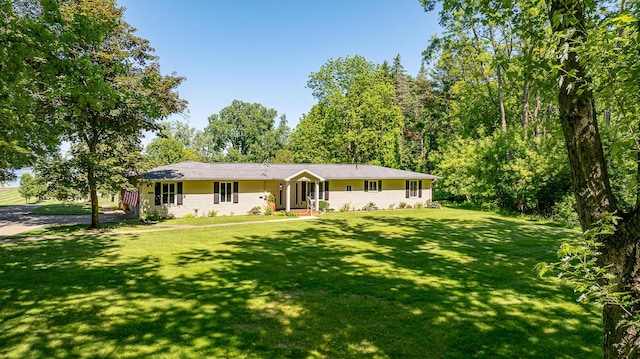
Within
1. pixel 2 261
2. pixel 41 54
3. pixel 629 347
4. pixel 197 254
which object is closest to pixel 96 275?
pixel 197 254

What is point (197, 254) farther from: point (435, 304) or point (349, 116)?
point (349, 116)

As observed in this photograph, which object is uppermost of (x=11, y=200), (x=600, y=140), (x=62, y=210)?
(x=600, y=140)

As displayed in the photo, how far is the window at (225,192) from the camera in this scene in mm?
24370

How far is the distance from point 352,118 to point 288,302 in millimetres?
34620

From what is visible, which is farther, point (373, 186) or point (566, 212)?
point (373, 186)

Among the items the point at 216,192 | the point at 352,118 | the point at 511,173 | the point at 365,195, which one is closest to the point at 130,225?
the point at 216,192

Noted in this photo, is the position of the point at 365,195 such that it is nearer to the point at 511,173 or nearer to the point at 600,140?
the point at 511,173

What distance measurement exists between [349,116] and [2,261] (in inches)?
1337

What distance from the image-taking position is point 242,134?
198ft

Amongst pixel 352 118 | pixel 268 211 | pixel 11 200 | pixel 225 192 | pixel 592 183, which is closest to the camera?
pixel 592 183

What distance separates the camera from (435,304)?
7312 mm

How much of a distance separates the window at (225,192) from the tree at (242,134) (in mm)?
34604

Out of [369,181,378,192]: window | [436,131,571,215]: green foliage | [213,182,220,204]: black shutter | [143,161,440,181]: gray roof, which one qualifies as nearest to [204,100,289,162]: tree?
[143,161,440,181]: gray roof

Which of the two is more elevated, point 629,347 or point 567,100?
point 567,100
